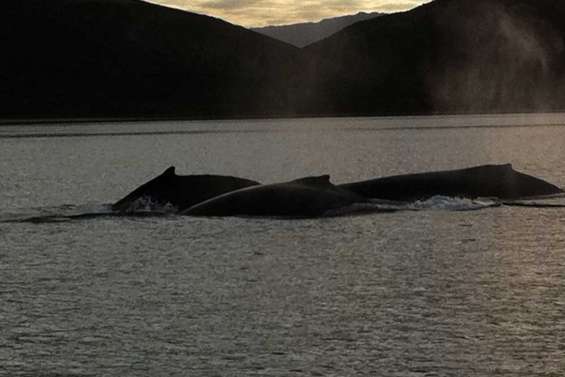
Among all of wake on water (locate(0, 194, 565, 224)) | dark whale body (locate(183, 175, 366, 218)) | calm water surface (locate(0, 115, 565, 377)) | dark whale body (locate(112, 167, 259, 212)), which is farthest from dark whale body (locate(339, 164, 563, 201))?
dark whale body (locate(112, 167, 259, 212))

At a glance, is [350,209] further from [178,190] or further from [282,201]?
[178,190]

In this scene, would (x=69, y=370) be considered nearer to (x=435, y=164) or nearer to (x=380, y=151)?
(x=435, y=164)

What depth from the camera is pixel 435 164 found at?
9094 centimetres

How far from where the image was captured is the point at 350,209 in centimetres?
3966

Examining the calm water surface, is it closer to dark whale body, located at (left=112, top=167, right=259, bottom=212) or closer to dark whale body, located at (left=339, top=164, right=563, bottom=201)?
dark whale body, located at (left=339, top=164, right=563, bottom=201)

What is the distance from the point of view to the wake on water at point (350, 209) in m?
40.0

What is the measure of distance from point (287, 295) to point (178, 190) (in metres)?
20.5

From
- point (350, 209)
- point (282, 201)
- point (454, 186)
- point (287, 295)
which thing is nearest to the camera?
point (287, 295)

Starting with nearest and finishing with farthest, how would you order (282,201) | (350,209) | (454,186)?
(282,201)
(350,209)
(454,186)

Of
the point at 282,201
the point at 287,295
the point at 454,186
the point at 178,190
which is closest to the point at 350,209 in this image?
the point at 282,201

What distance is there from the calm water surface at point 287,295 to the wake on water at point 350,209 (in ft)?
2.23

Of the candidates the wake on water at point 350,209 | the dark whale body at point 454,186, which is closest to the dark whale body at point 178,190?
the wake on water at point 350,209

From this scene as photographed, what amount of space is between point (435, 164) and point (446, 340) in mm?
72622

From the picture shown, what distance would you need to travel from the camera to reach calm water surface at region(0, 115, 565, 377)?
17997 mm
